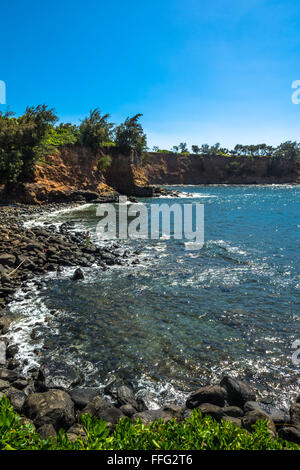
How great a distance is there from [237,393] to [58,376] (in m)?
4.52

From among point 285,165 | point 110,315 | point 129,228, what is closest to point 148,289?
point 110,315

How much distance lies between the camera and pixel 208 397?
20.7 ft

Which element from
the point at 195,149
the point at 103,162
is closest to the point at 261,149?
the point at 195,149

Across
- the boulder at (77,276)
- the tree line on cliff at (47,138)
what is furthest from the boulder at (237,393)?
the tree line on cliff at (47,138)

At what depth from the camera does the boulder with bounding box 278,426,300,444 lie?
16.8 ft

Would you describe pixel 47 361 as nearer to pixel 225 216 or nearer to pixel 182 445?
pixel 182 445

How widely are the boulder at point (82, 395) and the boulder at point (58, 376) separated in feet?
1.05

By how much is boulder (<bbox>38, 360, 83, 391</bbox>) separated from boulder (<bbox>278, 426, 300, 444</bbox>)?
477cm

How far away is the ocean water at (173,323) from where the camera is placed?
7535 mm

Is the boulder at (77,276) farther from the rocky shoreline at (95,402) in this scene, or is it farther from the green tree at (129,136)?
the green tree at (129,136)

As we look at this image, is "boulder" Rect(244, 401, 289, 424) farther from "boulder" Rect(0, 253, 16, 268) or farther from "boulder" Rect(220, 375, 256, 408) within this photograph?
"boulder" Rect(0, 253, 16, 268)

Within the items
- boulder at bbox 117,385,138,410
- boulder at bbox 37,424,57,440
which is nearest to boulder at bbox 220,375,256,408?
boulder at bbox 117,385,138,410

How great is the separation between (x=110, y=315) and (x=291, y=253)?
1406 cm

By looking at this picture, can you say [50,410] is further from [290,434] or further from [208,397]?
[290,434]
